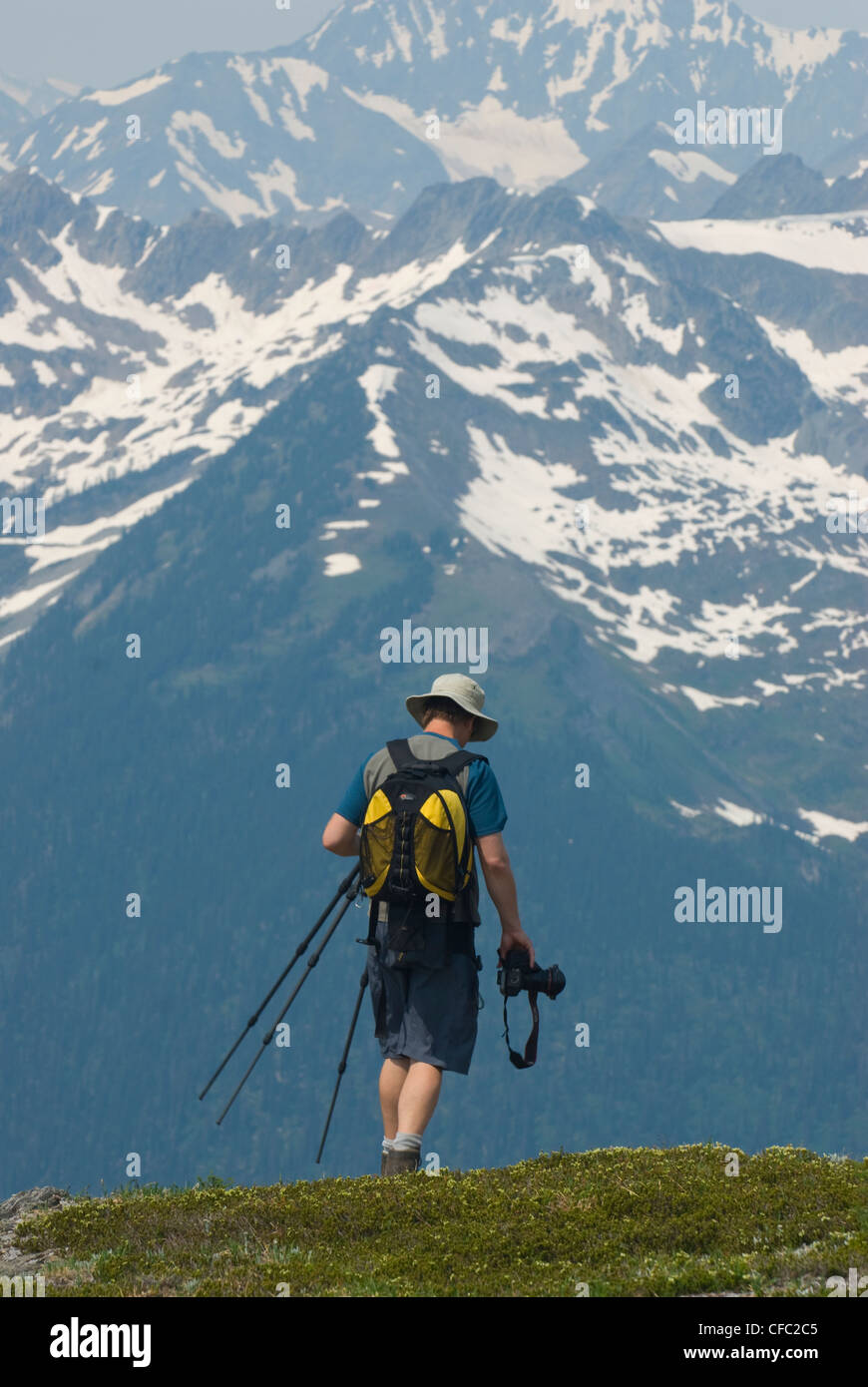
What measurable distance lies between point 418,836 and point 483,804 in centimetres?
73

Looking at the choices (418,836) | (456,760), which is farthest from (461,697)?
Answer: (418,836)

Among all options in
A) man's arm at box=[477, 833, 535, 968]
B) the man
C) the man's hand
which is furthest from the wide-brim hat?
the man's hand

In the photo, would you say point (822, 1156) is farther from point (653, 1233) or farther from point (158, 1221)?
point (158, 1221)

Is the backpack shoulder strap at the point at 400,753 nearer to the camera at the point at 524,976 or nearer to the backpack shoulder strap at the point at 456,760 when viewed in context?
the backpack shoulder strap at the point at 456,760

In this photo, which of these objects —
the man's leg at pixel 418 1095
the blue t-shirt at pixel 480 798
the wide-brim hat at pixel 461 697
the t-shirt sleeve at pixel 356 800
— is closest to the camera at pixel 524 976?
the man's leg at pixel 418 1095

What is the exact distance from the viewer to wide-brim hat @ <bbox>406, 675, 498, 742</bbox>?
613 inches

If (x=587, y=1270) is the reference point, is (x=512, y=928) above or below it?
above

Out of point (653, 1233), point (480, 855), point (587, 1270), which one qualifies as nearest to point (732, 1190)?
point (653, 1233)

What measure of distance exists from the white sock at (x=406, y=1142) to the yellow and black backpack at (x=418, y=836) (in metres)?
2.33

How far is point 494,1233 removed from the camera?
1310cm

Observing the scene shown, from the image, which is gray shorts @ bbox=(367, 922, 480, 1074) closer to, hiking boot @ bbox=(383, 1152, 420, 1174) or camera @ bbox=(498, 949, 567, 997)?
camera @ bbox=(498, 949, 567, 997)

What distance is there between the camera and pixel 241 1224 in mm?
13914

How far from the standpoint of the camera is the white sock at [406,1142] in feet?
50.7
